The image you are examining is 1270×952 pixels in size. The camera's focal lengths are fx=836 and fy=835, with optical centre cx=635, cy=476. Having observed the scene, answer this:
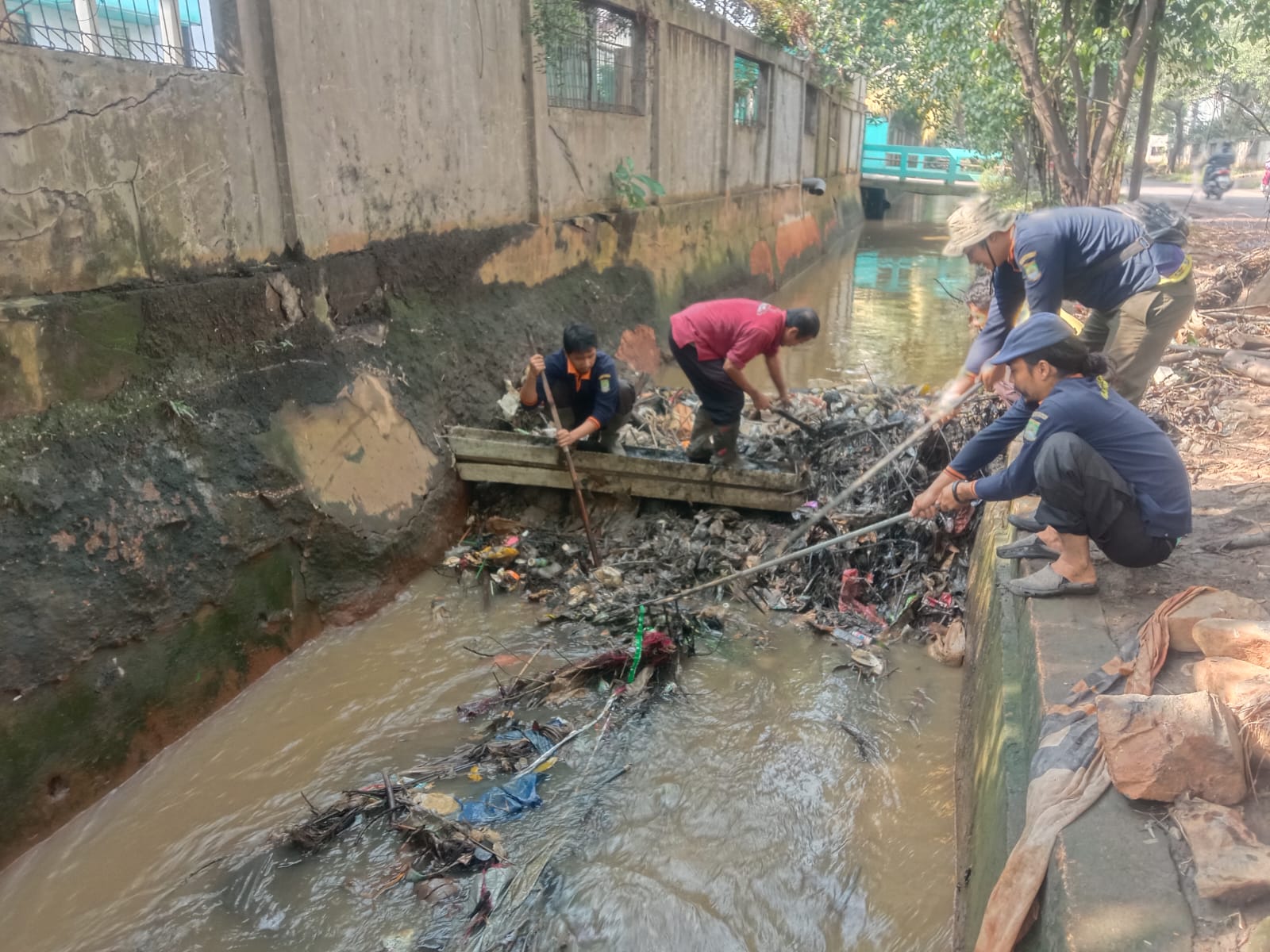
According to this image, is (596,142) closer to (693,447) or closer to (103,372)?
(693,447)

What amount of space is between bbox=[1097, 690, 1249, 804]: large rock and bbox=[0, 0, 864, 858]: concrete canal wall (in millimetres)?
3592

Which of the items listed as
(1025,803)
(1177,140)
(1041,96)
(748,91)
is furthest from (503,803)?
(1177,140)

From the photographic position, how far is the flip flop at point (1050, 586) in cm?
314

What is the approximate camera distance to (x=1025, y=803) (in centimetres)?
223

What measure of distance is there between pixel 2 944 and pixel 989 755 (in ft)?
11.0

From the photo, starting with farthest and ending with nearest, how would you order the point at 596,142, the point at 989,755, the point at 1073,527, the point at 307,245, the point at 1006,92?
the point at 1006,92 → the point at 596,142 → the point at 307,245 → the point at 1073,527 → the point at 989,755

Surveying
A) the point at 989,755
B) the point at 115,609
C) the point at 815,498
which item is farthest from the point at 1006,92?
A: the point at 115,609

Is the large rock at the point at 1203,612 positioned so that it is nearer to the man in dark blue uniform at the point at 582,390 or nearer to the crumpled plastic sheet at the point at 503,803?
the crumpled plastic sheet at the point at 503,803

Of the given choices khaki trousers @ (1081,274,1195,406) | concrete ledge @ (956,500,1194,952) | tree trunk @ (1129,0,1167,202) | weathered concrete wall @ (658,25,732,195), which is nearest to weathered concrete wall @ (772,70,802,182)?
weathered concrete wall @ (658,25,732,195)

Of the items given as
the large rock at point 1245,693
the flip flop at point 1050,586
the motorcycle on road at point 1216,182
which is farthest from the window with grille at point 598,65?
the motorcycle on road at point 1216,182

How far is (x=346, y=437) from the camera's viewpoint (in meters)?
4.79

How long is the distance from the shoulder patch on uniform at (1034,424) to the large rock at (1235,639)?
895mm

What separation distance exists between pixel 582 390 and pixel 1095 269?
10.0 ft

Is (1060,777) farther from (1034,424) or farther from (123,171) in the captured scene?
(123,171)
